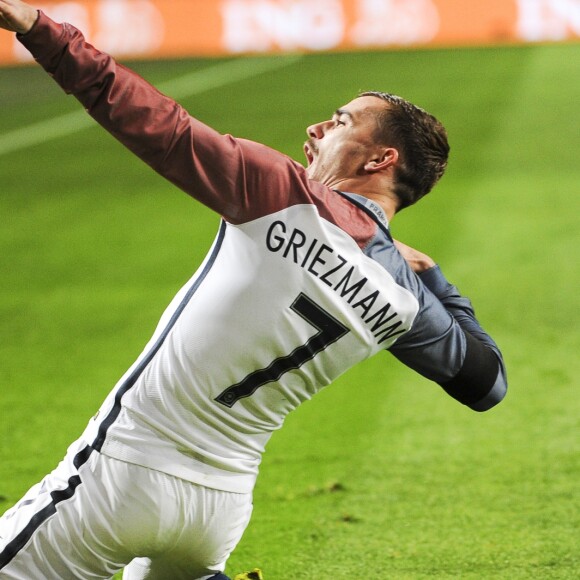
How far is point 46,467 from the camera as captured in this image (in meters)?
5.67

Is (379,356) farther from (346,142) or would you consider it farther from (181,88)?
(181,88)

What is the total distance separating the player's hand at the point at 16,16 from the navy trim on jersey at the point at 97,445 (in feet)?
2.33

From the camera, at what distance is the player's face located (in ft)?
10.3

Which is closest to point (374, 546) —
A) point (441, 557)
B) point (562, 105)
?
point (441, 557)

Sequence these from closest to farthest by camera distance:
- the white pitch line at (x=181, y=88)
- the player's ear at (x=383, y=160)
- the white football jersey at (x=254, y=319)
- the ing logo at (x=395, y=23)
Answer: the white football jersey at (x=254, y=319) → the player's ear at (x=383, y=160) → the white pitch line at (x=181, y=88) → the ing logo at (x=395, y=23)

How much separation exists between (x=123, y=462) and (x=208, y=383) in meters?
0.30

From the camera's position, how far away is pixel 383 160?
124 inches

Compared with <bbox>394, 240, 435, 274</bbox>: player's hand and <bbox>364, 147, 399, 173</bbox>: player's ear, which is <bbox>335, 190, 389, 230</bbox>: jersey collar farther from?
<bbox>394, 240, 435, 274</bbox>: player's hand

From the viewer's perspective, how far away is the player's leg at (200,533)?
3.01 metres

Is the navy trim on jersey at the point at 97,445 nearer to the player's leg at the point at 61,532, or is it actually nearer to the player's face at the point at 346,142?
the player's leg at the point at 61,532

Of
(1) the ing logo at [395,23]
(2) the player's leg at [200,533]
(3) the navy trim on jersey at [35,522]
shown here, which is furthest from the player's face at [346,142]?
(1) the ing logo at [395,23]

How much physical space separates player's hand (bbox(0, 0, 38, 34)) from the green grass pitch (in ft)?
8.61

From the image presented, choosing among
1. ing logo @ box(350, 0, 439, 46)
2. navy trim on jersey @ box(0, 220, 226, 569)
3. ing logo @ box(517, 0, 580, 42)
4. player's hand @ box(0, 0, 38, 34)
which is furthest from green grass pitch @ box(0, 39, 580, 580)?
ing logo @ box(350, 0, 439, 46)

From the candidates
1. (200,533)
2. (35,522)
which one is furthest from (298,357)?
(35,522)
